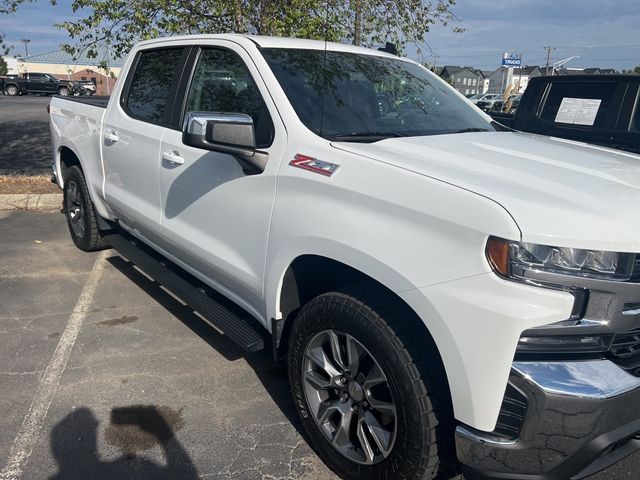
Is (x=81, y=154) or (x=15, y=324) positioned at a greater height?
(x=81, y=154)

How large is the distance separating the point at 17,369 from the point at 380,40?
605 cm

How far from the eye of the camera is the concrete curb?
7.30 metres

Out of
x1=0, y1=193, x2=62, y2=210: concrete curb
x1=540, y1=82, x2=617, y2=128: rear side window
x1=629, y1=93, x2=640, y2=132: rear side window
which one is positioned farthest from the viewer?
x1=0, y1=193, x2=62, y2=210: concrete curb

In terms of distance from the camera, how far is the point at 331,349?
249cm

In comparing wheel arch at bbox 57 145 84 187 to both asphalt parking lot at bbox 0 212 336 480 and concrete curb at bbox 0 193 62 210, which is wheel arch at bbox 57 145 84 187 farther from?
concrete curb at bbox 0 193 62 210

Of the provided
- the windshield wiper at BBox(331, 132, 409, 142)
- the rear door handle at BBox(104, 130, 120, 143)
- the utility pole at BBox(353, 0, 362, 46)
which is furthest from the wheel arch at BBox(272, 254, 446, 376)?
the utility pole at BBox(353, 0, 362, 46)

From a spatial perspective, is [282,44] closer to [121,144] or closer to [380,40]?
[121,144]

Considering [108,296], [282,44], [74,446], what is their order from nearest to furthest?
[74,446] < [282,44] < [108,296]

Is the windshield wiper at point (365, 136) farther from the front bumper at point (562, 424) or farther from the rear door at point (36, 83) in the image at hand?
the rear door at point (36, 83)

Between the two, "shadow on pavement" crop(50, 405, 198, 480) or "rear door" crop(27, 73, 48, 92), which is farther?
"rear door" crop(27, 73, 48, 92)

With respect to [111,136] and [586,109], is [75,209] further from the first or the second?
[586,109]

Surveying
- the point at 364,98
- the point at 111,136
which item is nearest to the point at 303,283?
the point at 364,98

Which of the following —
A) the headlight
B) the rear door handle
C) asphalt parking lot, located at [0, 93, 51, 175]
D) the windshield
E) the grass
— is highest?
the windshield

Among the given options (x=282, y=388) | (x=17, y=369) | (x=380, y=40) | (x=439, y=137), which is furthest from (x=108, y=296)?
(x=380, y=40)
